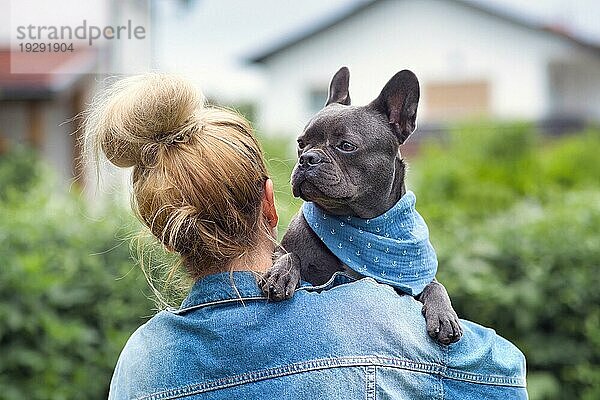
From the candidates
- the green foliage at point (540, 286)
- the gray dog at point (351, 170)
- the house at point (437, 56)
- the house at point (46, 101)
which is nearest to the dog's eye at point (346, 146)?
the gray dog at point (351, 170)

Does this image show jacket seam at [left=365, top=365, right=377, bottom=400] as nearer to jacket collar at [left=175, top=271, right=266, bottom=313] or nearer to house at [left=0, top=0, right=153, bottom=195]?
jacket collar at [left=175, top=271, right=266, bottom=313]

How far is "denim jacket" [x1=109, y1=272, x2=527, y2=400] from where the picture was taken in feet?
5.77

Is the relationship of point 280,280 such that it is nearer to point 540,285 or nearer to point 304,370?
point 304,370

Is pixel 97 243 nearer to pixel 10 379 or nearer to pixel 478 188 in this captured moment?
pixel 10 379

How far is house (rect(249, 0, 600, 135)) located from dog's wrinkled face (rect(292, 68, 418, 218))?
17.6m

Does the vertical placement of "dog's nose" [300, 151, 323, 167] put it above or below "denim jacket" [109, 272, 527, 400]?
above

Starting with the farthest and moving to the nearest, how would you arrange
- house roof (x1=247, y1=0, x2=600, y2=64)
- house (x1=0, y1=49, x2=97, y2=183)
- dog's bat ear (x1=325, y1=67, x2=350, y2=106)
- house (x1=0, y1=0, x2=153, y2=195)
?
house roof (x1=247, y1=0, x2=600, y2=64) < house (x1=0, y1=49, x2=97, y2=183) < house (x1=0, y1=0, x2=153, y2=195) < dog's bat ear (x1=325, y1=67, x2=350, y2=106)

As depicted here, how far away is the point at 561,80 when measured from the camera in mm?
22250

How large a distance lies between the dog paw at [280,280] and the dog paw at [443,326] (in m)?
0.27

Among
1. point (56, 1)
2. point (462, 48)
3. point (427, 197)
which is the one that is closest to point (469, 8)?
point (462, 48)

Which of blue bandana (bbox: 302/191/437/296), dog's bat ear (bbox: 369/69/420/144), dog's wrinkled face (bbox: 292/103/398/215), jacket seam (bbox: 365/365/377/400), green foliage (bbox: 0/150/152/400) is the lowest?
green foliage (bbox: 0/150/152/400)

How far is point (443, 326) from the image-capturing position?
1.82 m

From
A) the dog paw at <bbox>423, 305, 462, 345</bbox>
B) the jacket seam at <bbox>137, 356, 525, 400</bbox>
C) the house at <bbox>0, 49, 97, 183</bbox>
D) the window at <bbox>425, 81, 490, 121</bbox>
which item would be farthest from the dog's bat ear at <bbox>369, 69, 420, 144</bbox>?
the window at <bbox>425, 81, 490, 121</bbox>

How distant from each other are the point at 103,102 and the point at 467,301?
2.55m
